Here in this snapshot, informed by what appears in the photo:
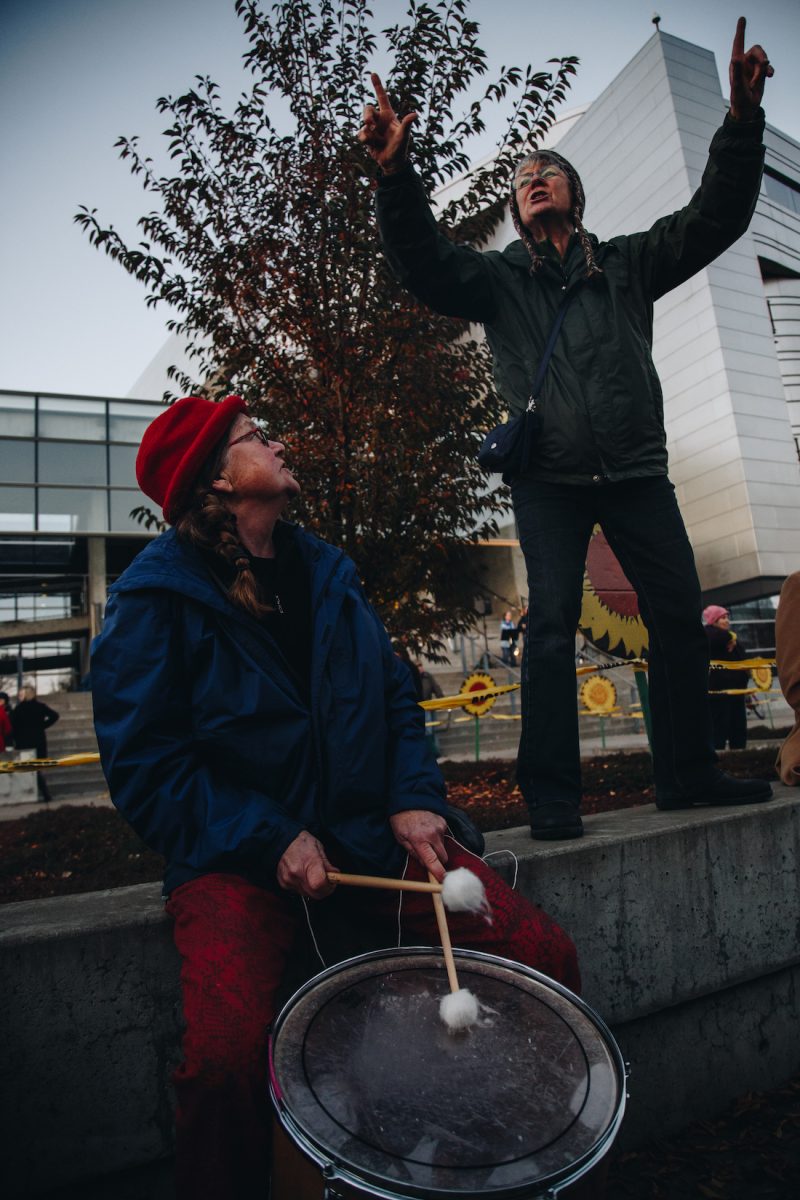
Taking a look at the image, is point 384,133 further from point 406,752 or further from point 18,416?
point 18,416

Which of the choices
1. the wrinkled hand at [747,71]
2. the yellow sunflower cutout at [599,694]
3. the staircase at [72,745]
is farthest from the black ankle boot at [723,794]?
the yellow sunflower cutout at [599,694]

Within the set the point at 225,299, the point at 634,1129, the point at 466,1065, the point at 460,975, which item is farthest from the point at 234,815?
the point at 225,299

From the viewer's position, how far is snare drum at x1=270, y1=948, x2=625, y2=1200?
3.42 ft

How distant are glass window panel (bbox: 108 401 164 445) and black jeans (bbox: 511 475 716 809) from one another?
23028 mm

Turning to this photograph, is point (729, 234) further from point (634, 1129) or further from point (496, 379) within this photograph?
point (634, 1129)

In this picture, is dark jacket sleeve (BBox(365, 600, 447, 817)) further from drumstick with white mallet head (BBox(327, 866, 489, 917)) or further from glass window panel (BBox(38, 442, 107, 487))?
glass window panel (BBox(38, 442, 107, 487))

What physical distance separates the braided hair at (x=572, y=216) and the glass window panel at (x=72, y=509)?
22501 millimetres

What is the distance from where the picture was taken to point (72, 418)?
23.2 m

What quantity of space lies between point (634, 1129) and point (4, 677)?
23.5 m

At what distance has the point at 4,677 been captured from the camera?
2230cm

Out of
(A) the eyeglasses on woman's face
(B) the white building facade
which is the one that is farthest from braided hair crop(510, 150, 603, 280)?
(B) the white building facade

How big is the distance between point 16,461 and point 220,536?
2343 centimetres

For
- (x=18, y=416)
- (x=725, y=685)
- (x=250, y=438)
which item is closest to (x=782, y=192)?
(x=725, y=685)

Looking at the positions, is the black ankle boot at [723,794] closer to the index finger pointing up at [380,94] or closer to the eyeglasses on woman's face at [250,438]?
the eyeglasses on woman's face at [250,438]
